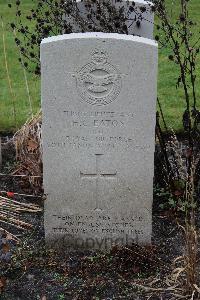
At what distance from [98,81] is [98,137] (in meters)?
0.40

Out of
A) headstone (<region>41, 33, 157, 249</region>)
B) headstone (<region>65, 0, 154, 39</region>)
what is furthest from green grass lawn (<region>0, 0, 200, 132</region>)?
headstone (<region>41, 33, 157, 249</region>)

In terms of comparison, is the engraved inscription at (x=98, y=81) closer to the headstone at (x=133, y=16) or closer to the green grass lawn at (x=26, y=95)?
the headstone at (x=133, y=16)

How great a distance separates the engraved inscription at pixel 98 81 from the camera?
14.2 ft

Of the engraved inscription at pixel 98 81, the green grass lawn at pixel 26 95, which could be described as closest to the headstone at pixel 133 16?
the green grass lawn at pixel 26 95

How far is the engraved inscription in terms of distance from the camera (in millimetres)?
4324

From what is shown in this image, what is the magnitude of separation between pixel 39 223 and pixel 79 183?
2.36 feet

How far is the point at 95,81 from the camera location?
4383mm

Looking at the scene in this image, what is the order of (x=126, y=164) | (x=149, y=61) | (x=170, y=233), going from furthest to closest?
(x=170, y=233)
(x=126, y=164)
(x=149, y=61)

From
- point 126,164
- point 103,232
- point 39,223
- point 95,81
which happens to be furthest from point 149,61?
point 39,223

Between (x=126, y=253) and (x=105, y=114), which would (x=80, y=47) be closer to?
(x=105, y=114)

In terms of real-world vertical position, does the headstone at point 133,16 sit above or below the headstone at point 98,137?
above

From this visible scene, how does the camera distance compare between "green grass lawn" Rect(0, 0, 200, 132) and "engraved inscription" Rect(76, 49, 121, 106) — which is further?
"green grass lawn" Rect(0, 0, 200, 132)

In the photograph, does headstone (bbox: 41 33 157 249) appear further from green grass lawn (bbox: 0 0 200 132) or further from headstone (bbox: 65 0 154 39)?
green grass lawn (bbox: 0 0 200 132)

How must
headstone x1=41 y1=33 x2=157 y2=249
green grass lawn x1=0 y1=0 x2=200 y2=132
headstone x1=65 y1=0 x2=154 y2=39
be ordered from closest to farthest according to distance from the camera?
headstone x1=41 y1=33 x2=157 y2=249, headstone x1=65 y1=0 x2=154 y2=39, green grass lawn x1=0 y1=0 x2=200 y2=132
